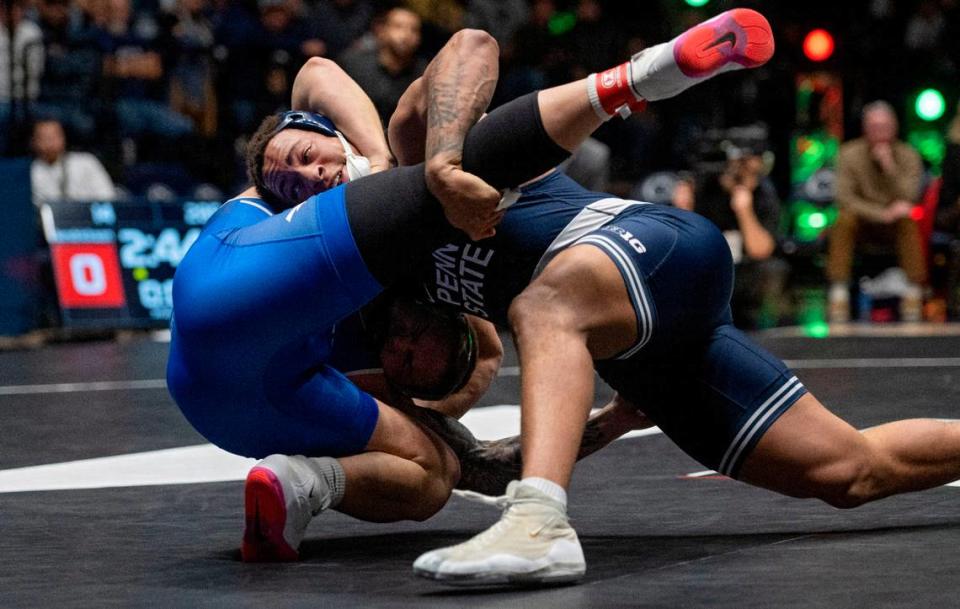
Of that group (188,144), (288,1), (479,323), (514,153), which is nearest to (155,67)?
(188,144)

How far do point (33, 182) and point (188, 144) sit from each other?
1.41 metres

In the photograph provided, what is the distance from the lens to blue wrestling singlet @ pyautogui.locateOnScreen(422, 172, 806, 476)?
9.41ft

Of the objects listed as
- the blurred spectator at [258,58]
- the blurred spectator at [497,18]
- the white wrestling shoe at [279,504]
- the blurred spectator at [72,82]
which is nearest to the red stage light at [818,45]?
the blurred spectator at [497,18]

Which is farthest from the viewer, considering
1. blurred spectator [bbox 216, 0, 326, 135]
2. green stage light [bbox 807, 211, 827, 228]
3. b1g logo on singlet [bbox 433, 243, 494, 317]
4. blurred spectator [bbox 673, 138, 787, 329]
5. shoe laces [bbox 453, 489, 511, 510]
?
green stage light [bbox 807, 211, 827, 228]

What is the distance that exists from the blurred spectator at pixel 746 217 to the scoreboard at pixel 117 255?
105 inches

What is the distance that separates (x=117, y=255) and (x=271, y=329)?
6.32m

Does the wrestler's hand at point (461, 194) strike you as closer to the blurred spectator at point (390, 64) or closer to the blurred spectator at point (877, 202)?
the blurred spectator at point (390, 64)

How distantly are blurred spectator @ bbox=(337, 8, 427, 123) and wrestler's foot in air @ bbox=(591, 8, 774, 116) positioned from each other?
5288 mm

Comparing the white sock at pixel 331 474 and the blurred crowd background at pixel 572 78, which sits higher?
the white sock at pixel 331 474

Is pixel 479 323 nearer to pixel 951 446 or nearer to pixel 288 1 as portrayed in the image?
pixel 951 446

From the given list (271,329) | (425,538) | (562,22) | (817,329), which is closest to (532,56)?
(562,22)

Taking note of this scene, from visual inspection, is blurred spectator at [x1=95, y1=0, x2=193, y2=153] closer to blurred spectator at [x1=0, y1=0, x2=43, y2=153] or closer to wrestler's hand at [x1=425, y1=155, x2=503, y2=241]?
blurred spectator at [x1=0, y1=0, x2=43, y2=153]

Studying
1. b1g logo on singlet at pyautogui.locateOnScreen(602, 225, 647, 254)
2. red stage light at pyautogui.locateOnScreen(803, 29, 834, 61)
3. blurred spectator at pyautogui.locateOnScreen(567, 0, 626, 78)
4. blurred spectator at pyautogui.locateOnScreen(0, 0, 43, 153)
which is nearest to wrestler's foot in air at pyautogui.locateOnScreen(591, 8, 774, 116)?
b1g logo on singlet at pyautogui.locateOnScreen(602, 225, 647, 254)

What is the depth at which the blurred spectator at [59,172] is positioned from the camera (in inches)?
348
